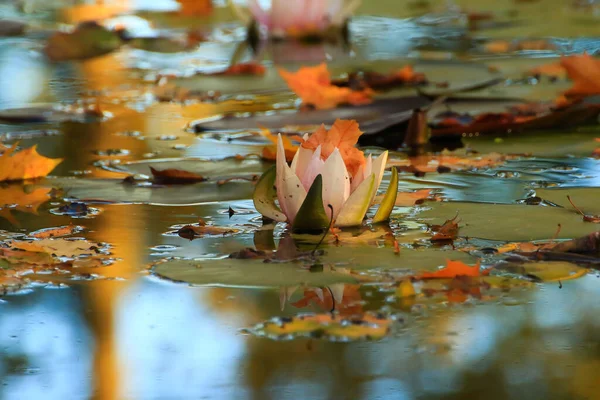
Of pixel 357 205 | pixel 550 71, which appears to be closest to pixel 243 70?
pixel 550 71

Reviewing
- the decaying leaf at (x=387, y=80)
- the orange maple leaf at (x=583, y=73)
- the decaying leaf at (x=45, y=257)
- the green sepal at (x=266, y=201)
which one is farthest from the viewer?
the decaying leaf at (x=387, y=80)

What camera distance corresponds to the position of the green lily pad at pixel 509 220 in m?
1.88

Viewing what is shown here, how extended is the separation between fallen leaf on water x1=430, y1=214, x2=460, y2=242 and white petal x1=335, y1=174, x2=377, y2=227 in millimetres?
136

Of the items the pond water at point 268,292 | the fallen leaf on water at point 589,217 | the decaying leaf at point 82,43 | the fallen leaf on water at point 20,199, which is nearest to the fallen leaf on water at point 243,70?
the pond water at point 268,292

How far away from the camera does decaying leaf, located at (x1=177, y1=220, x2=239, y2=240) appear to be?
201 cm

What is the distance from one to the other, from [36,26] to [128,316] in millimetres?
5224

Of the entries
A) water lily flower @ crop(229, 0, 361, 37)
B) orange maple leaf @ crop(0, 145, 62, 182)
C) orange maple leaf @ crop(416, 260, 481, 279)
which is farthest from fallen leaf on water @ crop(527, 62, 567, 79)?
orange maple leaf @ crop(416, 260, 481, 279)

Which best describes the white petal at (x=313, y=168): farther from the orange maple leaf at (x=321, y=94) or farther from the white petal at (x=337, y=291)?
the orange maple leaf at (x=321, y=94)

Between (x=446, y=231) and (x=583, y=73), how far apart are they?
1579 millimetres

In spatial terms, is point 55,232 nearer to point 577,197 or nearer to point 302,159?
point 302,159

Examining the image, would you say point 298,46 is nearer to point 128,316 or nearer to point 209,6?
point 209,6

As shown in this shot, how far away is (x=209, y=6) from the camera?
24.6 feet

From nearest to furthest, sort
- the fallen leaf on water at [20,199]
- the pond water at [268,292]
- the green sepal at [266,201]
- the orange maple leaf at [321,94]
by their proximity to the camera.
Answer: the pond water at [268,292] → the green sepal at [266,201] → the fallen leaf on water at [20,199] → the orange maple leaf at [321,94]

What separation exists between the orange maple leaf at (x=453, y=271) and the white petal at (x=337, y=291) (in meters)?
0.13
